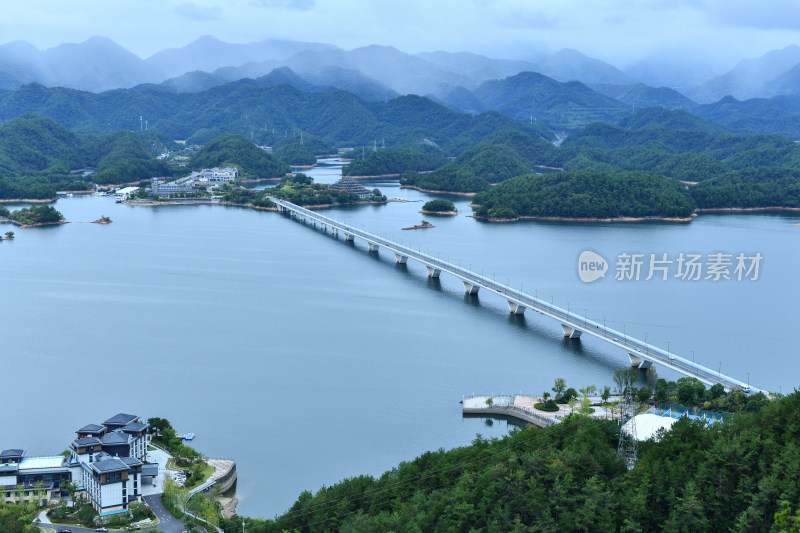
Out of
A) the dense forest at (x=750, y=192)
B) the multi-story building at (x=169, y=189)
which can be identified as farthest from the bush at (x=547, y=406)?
the multi-story building at (x=169, y=189)

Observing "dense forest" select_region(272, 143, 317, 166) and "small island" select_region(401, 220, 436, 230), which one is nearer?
"small island" select_region(401, 220, 436, 230)

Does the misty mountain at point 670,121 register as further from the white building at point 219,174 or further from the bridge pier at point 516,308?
the bridge pier at point 516,308

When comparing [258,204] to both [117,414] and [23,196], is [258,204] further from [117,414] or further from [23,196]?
[117,414]

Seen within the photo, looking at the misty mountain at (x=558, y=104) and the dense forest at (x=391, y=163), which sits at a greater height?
the misty mountain at (x=558, y=104)

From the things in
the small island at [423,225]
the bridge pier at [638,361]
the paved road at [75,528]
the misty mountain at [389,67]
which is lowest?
the paved road at [75,528]

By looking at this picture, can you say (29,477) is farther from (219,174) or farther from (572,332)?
(219,174)

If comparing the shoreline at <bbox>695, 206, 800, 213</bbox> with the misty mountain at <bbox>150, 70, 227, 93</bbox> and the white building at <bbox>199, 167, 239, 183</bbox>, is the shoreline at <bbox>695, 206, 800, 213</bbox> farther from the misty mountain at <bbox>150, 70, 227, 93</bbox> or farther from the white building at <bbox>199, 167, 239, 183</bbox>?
the misty mountain at <bbox>150, 70, 227, 93</bbox>

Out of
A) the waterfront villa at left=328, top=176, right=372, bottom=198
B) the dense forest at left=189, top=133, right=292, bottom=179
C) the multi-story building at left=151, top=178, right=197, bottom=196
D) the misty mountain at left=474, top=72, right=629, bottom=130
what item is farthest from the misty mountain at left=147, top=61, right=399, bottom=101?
the waterfront villa at left=328, top=176, right=372, bottom=198
